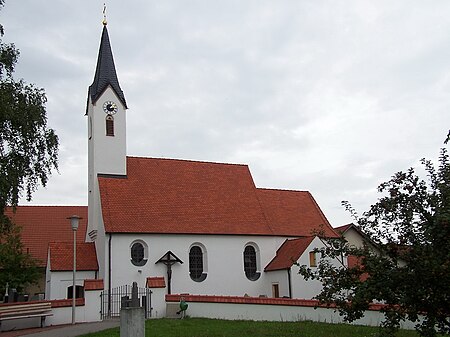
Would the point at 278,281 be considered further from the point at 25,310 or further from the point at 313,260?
the point at 25,310

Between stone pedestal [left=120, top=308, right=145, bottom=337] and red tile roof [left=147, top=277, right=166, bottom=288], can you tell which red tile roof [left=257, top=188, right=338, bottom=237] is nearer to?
red tile roof [left=147, top=277, right=166, bottom=288]

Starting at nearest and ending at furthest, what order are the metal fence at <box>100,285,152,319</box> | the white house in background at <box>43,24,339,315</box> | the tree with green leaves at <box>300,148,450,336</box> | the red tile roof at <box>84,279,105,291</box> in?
the tree with green leaves at <box>300,148,450,336</box>, the metal fence at <box>100,285,152,319</box>, the red tile roof at <box>84,279,105,291</box>, the white house in background at <box>43,24,339,315</box>

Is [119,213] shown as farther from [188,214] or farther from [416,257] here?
[416,257]

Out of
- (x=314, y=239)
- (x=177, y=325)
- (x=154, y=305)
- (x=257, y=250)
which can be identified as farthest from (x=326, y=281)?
(x=257, y=250)

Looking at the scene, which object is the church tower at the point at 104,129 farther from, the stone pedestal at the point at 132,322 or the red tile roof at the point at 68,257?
the stone pedestal at the point at 132,322

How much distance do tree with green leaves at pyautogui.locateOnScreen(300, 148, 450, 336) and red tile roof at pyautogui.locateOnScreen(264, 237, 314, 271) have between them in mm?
21493

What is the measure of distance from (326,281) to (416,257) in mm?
2257

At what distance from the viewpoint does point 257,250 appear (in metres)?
36.3

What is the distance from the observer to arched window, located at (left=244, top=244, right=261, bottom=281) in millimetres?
35875

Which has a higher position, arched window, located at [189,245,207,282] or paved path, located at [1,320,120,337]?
arched window, located at [189,245,207,282]

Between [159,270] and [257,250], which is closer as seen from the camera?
[159,270]

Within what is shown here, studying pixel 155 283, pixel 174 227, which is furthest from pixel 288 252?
pixel 155 283

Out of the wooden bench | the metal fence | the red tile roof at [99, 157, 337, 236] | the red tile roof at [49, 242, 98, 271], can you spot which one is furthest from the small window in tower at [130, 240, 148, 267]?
the wooden bench

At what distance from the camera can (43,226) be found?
145 feet
